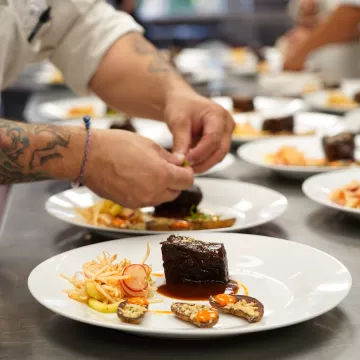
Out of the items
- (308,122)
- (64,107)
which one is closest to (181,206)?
(308,122)

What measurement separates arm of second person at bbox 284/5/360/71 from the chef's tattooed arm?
147 inches

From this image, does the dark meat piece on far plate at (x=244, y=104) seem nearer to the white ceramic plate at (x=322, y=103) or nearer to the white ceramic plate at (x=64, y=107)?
the white ceramic plate at (x=322, y=103)

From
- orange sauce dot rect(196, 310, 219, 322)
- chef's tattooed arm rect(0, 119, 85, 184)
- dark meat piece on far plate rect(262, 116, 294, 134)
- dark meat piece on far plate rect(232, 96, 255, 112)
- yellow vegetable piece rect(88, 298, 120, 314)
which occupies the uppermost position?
chef's tattooed arm rect(0, 119, 85, 184)

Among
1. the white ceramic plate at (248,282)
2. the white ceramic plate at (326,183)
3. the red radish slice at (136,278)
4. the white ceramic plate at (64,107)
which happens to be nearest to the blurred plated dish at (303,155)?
the white ceramic plate at (326,183)

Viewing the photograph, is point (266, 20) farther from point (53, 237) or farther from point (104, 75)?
point (53, 237)

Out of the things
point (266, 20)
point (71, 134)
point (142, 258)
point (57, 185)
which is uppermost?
point (71, 134)

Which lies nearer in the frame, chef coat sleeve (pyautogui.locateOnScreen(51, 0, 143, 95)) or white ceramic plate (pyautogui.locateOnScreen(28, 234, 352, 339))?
white ceramic plate (pyautogui.locateOnScreen(28, 234, 352, 339))

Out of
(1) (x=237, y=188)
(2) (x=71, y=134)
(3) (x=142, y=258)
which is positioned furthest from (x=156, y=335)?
(1) (x=237, y=188)

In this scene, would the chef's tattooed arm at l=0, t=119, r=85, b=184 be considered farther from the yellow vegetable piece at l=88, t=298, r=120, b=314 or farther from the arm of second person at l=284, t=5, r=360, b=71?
the arm of second person at l=284, t=5, r=360, b=71

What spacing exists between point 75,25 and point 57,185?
56 centimetres

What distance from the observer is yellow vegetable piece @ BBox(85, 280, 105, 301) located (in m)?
1.30

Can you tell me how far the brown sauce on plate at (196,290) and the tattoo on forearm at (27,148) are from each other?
1.38 feet

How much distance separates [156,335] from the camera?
1.17 meters

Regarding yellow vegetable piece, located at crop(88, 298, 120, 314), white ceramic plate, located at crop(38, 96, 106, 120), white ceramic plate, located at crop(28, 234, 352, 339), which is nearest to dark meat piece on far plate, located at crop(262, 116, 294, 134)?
white ceramic plate, located at crop(38, 96, 106, 120)
